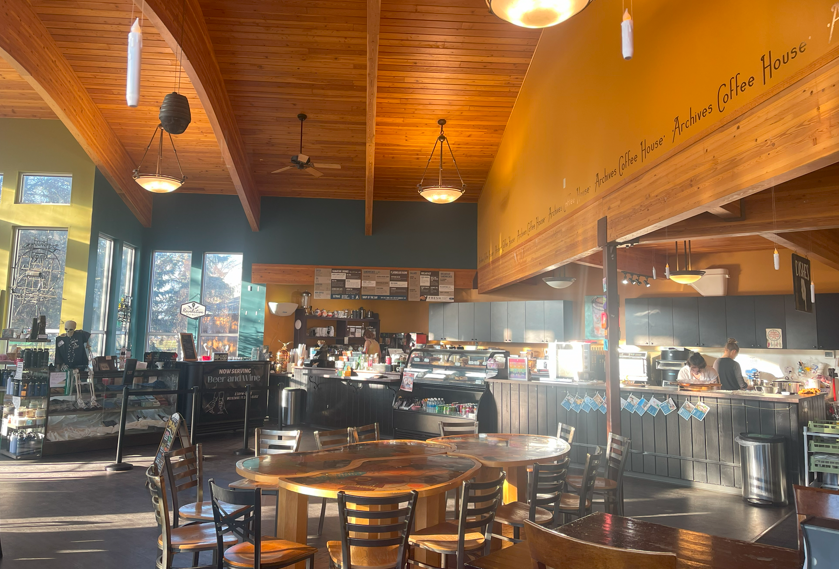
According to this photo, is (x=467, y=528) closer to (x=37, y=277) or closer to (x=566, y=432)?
(x=566, y=432)

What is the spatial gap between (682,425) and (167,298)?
10.5 meters

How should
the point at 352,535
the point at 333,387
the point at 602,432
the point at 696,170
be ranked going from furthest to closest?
the point at 333,387 → the point at 602,432 → the point at 696,170 → the point at 352,535

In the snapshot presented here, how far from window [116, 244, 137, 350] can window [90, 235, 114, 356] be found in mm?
263

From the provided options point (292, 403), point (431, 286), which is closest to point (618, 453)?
point (292, 403)

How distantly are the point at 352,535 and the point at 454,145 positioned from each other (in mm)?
8253

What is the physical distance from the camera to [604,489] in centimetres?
466

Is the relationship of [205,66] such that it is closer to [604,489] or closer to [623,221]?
[623,221]

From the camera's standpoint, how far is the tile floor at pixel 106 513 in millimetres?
4266

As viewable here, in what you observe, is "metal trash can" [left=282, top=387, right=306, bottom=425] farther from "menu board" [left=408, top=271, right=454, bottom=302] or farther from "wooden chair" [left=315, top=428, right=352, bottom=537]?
"wooden chair" [left=315, top=428, right=352, bottom=537]

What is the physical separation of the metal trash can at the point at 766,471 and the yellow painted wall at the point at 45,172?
419 inches

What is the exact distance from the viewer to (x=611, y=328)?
5.96m

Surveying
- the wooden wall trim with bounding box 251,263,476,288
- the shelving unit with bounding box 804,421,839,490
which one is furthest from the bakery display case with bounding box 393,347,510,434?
the wooden wall trim with bounding box 251,263,476,288

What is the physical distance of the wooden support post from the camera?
581 centimetres

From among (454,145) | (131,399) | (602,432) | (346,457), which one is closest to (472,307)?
(454,145)
